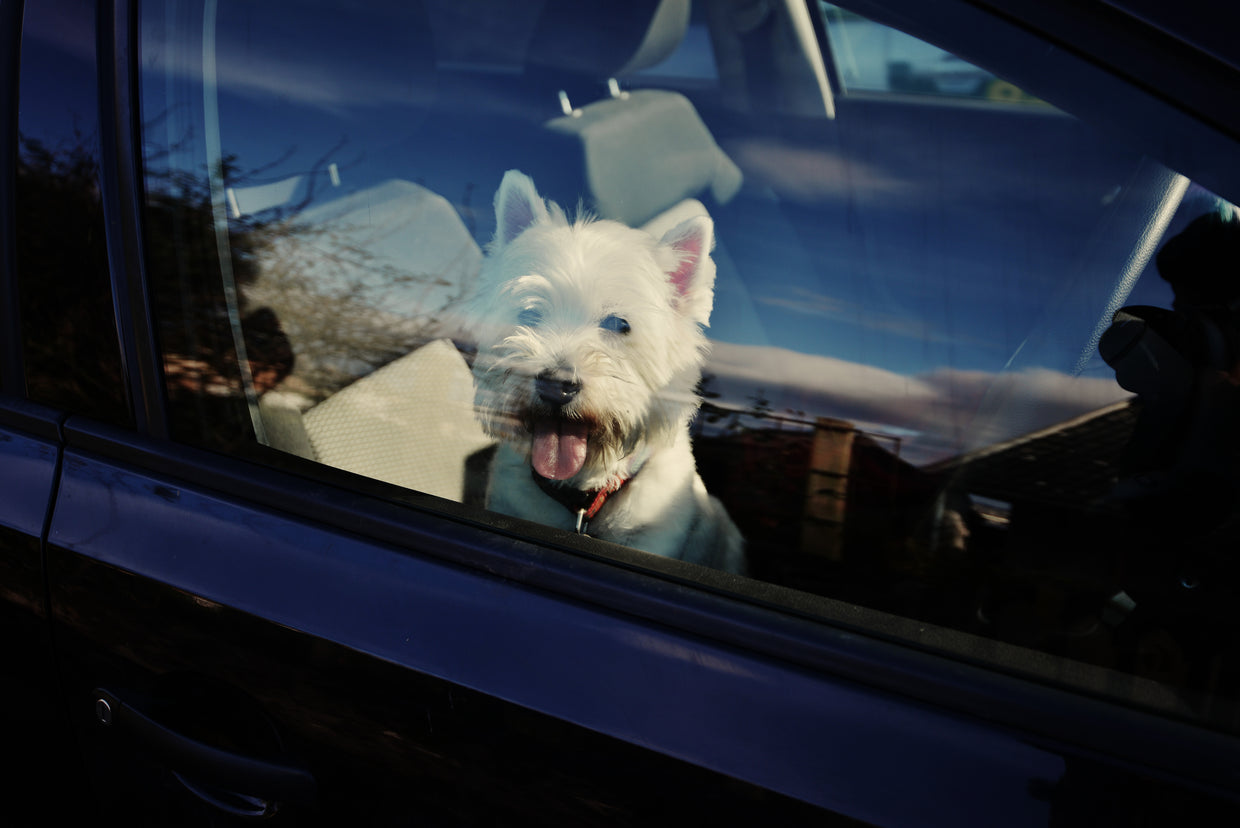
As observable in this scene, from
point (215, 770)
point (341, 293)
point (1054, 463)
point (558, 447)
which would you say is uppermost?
point (341, 293)

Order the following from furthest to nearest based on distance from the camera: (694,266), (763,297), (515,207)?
(694,266) → (515,207) → (763,297)

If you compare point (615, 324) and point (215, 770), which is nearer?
point (215, 770)

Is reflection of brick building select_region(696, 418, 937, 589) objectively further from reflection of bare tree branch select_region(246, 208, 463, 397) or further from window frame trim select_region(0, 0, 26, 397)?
window frame trim select_region(0, 0, 26, 397)

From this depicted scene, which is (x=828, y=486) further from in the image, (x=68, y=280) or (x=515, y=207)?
(x=68, y=280)

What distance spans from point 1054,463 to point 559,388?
3.64ft

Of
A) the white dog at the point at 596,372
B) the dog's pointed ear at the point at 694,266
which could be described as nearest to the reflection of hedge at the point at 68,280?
the white dog at the point at 596,372

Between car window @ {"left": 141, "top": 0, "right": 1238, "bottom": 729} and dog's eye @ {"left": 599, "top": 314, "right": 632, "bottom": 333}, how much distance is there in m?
0.32

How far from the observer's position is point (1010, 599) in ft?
3.31

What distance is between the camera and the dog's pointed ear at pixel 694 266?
1471 millimetres

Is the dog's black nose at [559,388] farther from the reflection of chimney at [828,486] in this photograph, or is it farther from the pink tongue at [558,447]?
the reflection of chimney at [828,486]

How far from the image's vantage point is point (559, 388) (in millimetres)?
1870

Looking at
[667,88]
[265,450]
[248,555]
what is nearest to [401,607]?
[248,555]

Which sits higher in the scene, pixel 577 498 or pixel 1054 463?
pixel 1054 463

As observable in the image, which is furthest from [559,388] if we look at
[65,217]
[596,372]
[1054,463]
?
[1054,463]
